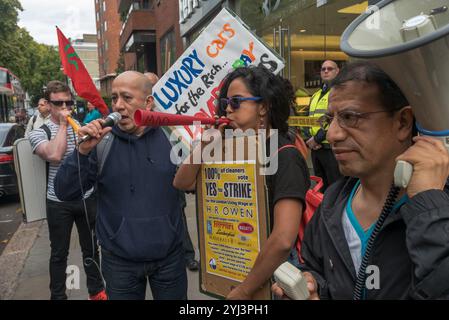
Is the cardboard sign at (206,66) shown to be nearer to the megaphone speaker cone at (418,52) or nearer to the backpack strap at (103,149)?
the backpack strap at (103,149)

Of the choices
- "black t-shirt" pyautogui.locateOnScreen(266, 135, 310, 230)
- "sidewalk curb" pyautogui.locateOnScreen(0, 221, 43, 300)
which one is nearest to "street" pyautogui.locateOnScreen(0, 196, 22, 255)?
"sidewalk curb" pyautogui.locateOnScreen(0, 221, 43, 300)

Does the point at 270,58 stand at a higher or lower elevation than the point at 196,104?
higher

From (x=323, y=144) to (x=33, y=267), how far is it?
12.2 feet

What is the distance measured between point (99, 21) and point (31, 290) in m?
63.5

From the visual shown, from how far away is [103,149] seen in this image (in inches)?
91.4

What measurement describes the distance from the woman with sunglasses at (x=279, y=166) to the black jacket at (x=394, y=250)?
24 centimetres

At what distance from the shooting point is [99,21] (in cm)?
6172

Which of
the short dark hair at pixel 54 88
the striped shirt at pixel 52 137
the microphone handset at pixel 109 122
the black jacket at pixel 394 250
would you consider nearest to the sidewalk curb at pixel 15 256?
the striped shirt at pixel 52 137

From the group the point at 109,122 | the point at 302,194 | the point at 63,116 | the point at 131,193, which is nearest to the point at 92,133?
the point at 109,122

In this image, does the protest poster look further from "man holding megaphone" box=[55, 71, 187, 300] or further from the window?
the window

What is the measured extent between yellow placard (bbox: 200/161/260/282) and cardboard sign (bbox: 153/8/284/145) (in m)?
1.10

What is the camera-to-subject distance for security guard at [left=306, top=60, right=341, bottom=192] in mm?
4926
